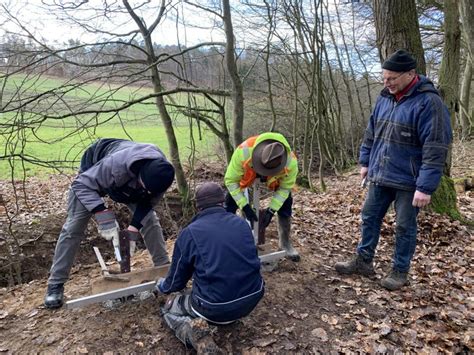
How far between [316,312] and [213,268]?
1.36 metres

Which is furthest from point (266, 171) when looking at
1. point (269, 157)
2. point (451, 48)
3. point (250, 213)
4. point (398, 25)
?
point (451, 48)

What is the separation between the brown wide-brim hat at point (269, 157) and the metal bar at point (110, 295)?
1.47 meters

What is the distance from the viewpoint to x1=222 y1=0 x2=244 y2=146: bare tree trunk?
5.69m

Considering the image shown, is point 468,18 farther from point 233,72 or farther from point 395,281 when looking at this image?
point 395,281

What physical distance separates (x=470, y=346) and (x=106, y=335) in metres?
3.06

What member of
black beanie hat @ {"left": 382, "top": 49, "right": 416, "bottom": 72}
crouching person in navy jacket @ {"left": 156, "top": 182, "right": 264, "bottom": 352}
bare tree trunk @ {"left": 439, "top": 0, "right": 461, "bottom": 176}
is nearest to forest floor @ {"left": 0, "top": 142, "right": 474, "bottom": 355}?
crouching person in navy jacket @ {"left": 156, "top": 182, "right": 264, "bottom": 352}

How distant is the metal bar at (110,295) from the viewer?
3.28 meters

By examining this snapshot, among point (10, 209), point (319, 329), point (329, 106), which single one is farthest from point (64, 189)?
point (329, 106)

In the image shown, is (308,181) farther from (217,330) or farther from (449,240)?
(217,330)

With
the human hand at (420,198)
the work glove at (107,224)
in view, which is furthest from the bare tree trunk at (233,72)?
the human hand at (420,198)

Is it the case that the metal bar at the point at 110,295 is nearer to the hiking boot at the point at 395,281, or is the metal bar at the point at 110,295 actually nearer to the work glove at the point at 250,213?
the work glove at the point at 250,213

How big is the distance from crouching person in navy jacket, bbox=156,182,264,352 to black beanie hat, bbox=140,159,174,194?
397 millimetres

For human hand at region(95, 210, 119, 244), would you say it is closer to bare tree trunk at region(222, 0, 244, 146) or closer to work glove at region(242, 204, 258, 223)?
work glove at region(242, 204, 258, 223)

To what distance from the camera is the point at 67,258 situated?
3525mm
